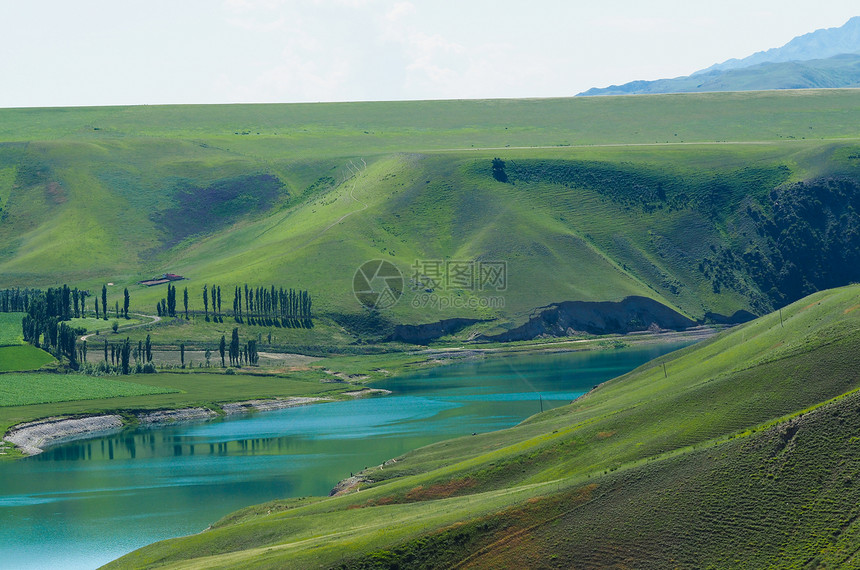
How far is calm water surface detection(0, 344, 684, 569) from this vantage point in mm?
86188

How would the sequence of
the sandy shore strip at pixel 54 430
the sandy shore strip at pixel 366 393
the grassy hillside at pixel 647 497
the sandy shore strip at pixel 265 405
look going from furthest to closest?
the sandy shore strip at pixel 366 393 → the sandy shore strip at pixel 265 405 → the sandy shore strip at pixel 54 430 → the grassy hillside at pixel 647 497

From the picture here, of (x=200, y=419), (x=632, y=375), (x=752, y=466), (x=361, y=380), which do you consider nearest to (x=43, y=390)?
(x=200, y=419)

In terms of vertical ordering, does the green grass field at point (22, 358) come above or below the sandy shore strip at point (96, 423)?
above

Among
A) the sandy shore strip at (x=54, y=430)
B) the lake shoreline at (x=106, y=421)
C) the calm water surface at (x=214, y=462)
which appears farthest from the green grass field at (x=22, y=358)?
the calm water surface at (x=214, y=462)

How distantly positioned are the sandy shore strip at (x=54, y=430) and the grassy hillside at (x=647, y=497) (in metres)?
59.9

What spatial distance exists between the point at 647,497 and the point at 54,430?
105947mm

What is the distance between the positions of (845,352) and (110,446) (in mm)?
97501

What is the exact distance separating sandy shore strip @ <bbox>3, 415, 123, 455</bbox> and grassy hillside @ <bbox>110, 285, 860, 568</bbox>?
197 ft

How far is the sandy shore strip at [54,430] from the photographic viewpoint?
430ft

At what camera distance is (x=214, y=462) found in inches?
4609

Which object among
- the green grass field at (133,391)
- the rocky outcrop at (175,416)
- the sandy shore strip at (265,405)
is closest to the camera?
the green grass field at (133,391)

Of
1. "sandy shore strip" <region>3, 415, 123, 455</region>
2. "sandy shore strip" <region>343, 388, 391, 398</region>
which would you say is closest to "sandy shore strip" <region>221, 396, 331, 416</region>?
"sandy shore strip" <region>343, 388, 391, 398</region>

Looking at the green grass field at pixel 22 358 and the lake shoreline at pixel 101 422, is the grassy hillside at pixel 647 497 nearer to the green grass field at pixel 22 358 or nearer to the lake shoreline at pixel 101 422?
the lake shoreline at pixel 101 422

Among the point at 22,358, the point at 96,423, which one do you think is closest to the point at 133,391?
the point at 96,423
